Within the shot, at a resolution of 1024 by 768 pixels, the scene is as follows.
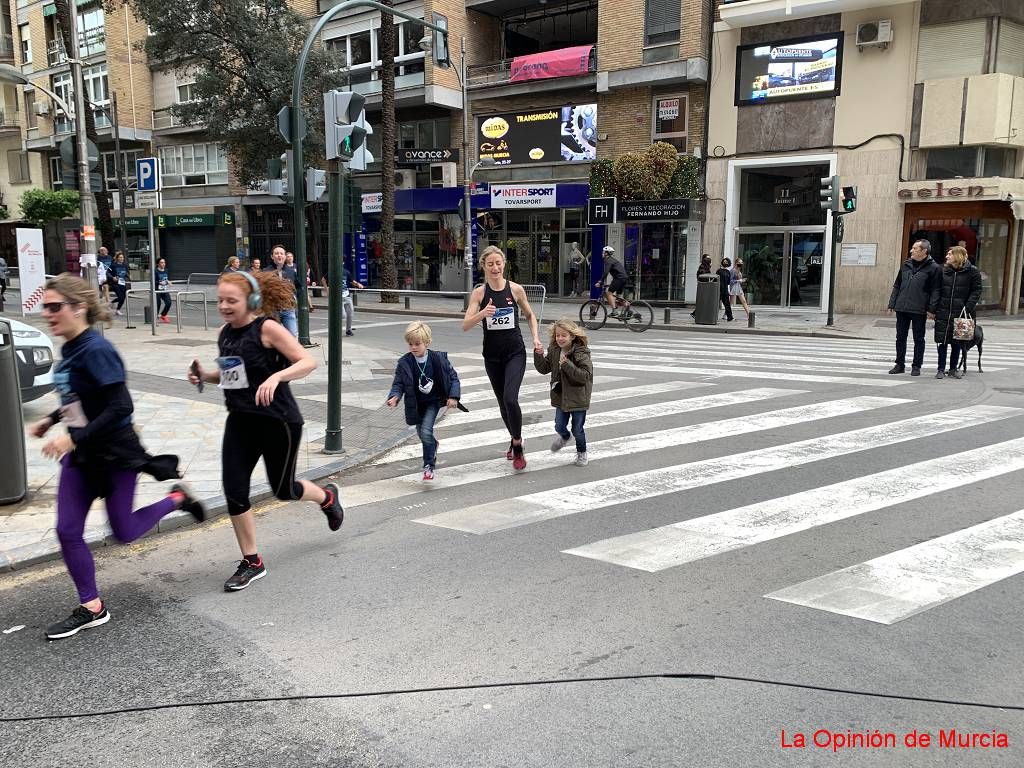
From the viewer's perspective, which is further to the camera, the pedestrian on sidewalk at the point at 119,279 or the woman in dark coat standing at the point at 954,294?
the pedestrian on sidewalk at the point at 119,279

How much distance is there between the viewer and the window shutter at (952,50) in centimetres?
2152

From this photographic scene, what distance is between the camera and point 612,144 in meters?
27.5

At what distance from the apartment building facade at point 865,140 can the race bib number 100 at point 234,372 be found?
21.3 m

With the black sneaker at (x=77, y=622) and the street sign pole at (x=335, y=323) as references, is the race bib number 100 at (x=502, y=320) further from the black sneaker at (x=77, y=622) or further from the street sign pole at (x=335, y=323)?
the black sneaker at (x=77, y=622)

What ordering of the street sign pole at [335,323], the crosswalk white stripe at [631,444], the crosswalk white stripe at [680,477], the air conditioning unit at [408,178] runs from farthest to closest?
1. the air conditioning unit at [408,178]
2. the street sign pole at [335,323]
3. the crosswalk white stripe at [631,444]
4. the crosswalk white stripe at [680,477]

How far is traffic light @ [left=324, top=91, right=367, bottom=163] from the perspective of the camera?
788cm

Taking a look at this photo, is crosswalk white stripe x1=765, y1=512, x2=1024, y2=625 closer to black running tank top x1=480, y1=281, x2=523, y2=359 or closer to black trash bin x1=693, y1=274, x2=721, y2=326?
black running tank top x1=480, y1=281, x2=523, y2=359

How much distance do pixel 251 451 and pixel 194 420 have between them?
464cm

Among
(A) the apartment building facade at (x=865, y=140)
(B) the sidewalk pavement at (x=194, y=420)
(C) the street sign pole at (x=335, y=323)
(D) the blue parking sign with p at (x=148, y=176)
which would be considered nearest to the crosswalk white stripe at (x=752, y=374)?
(B) the sidewalk pavement at (x=194, y=420)

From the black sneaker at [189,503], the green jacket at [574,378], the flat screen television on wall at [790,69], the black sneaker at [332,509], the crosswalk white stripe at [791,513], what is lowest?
the crosswalk white stripe at [791,513]

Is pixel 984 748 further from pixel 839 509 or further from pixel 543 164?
pixel 543 164

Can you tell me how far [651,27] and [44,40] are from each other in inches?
1418

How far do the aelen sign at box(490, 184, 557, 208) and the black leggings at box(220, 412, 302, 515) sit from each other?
24965 mm

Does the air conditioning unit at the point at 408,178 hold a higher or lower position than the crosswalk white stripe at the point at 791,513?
higher
